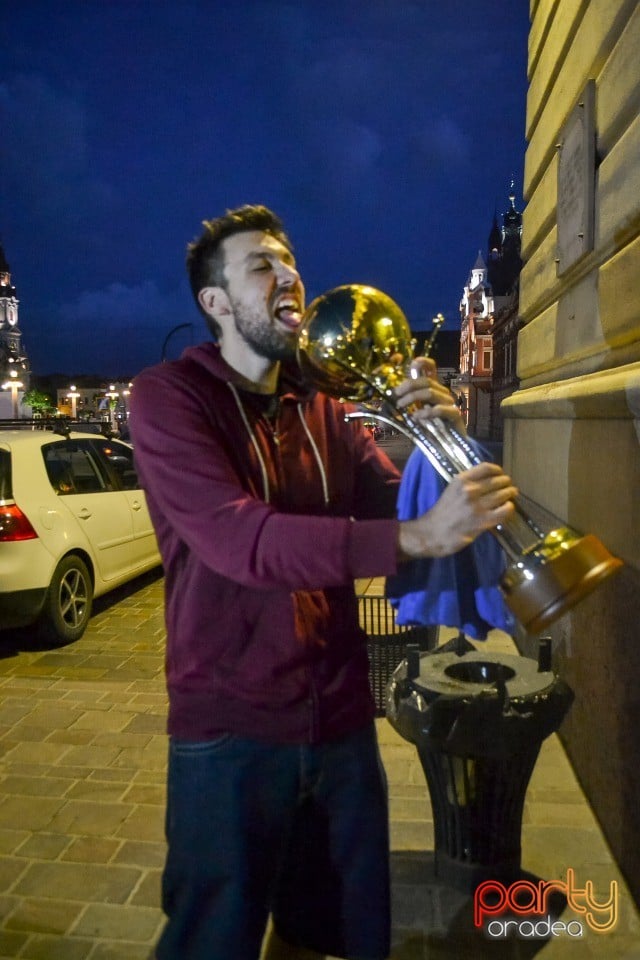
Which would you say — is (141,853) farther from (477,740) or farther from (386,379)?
(386,379)

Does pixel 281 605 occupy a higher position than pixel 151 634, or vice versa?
pixel 281 605

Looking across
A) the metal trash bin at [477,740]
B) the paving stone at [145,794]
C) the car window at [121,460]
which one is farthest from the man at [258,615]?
the car window at [121,460]

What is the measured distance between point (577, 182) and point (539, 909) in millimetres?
3597

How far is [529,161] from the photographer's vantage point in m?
6.38

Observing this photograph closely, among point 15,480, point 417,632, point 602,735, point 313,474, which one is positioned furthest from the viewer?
point 15,480

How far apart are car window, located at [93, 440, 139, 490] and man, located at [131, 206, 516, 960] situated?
4450 millimetres

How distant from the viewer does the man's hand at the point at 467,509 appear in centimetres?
150

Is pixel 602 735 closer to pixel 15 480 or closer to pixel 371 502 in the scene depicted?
pixel 371 502

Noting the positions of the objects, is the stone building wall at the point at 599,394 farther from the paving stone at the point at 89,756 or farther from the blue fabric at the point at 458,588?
the paving stone at the point at 89,756

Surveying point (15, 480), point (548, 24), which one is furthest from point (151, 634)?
point (548, 24)

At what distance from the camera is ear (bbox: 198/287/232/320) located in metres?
2.02

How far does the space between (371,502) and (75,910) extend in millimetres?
2157

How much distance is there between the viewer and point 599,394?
343cm

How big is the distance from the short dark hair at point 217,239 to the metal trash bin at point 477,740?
5.52 ft
